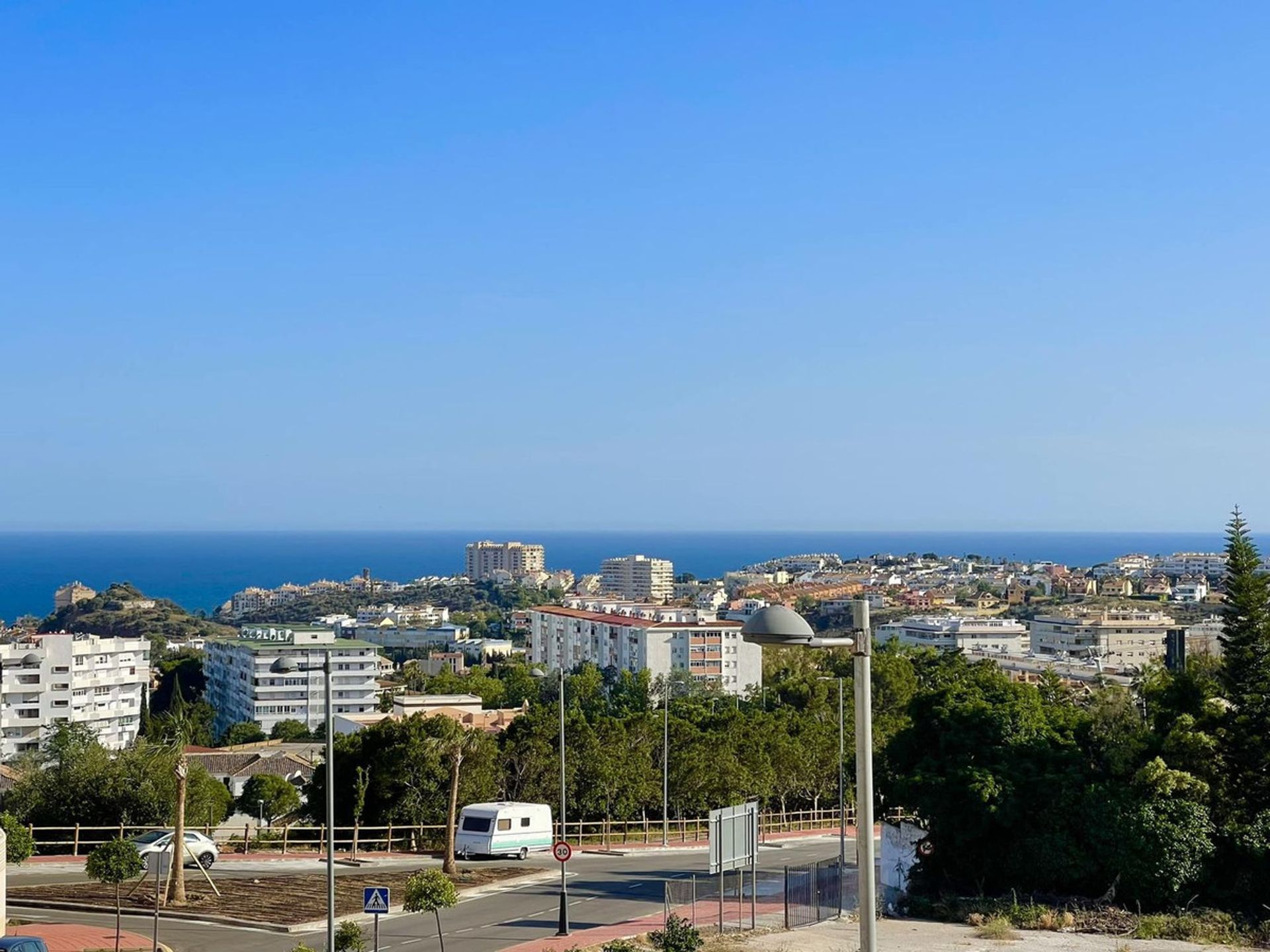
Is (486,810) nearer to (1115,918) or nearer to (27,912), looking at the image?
(27,912)

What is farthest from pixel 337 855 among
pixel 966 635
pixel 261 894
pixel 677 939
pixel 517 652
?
pixel 517 652

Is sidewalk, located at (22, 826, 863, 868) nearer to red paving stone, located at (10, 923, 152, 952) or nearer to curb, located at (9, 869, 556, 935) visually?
curb, located at (9, 869, 556, 935)

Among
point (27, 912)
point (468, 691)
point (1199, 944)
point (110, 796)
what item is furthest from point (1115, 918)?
point (468, 691)

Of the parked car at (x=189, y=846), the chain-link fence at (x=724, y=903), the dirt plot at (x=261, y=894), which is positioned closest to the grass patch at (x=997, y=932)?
the chain-link fence at (x=724, y=903)

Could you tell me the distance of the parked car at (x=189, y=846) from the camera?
29234 mm

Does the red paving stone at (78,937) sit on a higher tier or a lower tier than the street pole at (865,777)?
lower

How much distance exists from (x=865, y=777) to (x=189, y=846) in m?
24.3

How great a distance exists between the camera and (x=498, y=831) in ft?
112

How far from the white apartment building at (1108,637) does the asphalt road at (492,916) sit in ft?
393

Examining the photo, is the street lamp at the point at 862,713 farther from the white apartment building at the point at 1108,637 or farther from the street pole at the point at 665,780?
the white apartment building at the point at 1108,637

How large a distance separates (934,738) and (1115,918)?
6.62 meters

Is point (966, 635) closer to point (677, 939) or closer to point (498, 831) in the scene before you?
point (498, 831)

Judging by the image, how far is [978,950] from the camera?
23547 mm

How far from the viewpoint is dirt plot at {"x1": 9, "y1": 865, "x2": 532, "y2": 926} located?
84.9 feet
